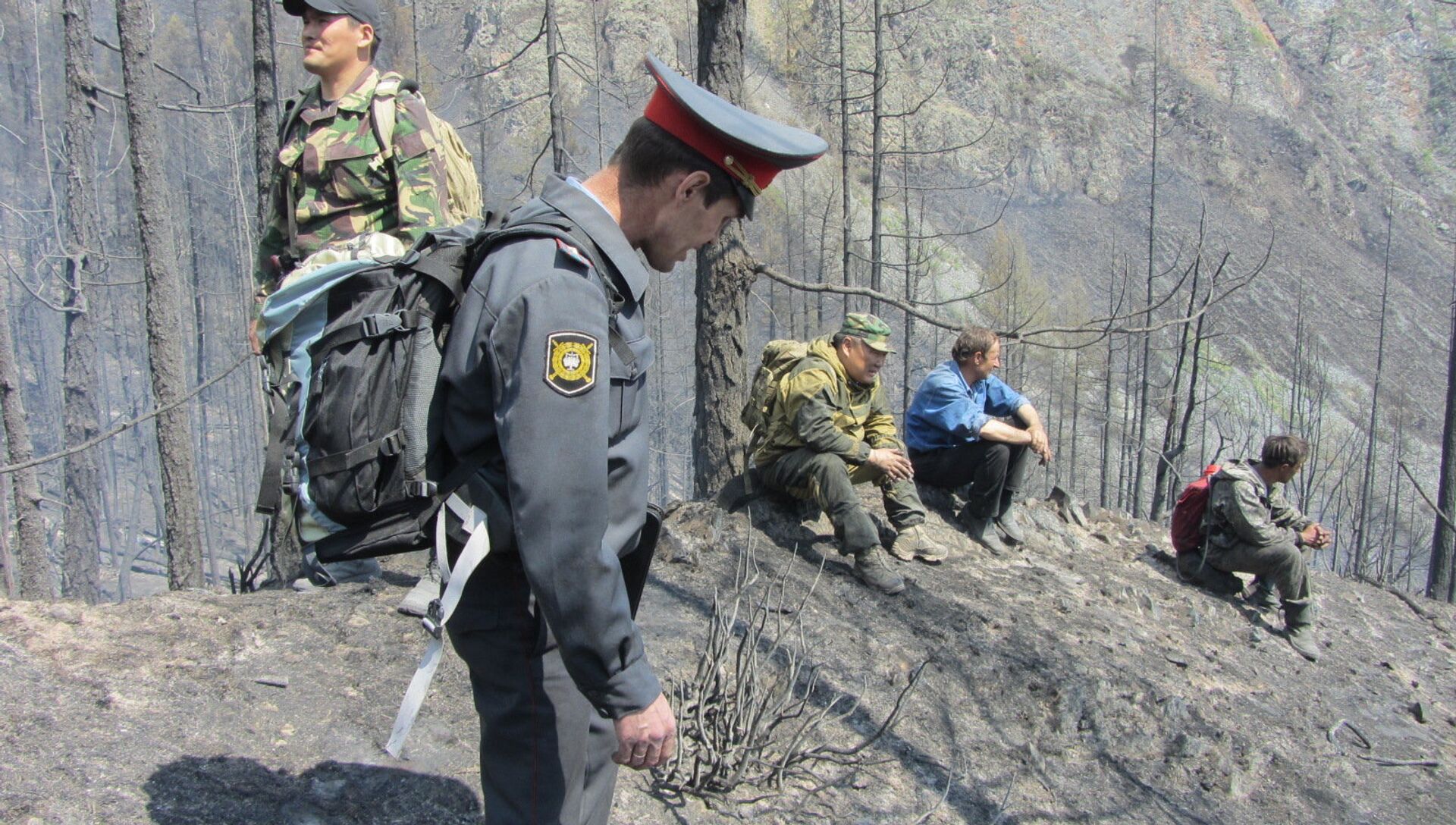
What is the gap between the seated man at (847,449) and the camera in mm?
5082

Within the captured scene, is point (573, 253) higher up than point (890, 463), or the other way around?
point (573, 253)

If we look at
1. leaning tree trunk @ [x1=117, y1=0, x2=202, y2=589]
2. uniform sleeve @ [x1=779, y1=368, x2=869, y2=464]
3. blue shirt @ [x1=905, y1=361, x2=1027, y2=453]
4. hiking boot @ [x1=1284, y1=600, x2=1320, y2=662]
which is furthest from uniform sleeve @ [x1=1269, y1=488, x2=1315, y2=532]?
leaning tree trunk @ [x1=117, y1=0, x2=202, y2=589]

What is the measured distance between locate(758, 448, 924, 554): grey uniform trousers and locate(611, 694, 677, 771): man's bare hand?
11.7 ft

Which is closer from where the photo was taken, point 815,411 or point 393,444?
point 393,444

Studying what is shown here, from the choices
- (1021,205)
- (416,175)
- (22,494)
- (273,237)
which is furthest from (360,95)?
(1021,205)

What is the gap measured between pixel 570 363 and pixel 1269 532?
5.98 m

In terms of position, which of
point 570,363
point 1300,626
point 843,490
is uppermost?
point 570,363

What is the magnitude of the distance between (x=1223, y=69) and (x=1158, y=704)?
5343cm

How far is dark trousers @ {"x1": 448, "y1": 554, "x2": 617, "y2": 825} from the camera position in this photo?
5.48ft

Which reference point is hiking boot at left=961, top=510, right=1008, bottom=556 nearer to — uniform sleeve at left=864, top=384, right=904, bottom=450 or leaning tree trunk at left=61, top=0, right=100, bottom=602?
uniform sleeve at left=864, top=384, right=904, bottom=450

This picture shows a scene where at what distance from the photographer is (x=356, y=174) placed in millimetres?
2928

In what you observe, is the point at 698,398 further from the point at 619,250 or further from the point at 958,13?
the point at 958,13

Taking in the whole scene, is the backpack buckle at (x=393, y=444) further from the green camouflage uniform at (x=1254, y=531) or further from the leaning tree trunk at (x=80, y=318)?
the leaning tree trunk at (x=80, y=318)

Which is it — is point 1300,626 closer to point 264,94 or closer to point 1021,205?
point 264,94
